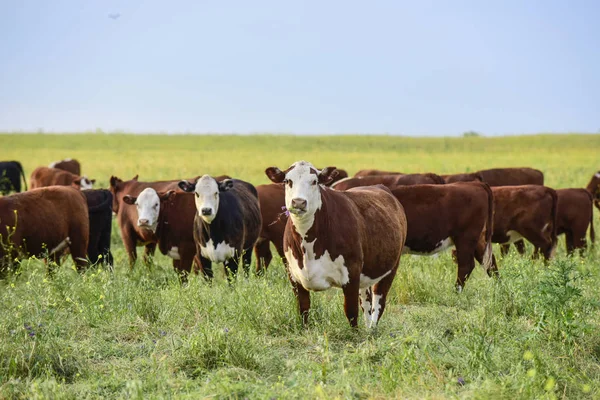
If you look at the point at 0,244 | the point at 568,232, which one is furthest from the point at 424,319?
the point at 568,232

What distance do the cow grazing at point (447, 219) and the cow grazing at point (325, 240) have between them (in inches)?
122

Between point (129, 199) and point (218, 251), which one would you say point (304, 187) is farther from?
point (129, 199)

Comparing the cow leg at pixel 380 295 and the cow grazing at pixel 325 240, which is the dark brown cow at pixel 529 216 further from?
the cow grazing at pixel 325 240

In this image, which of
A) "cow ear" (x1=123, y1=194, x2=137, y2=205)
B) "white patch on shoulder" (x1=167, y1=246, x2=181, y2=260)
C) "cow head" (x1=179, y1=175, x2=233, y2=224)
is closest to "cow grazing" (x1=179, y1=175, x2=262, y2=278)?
"cow head" (x1=179, y1=175, x2=233, y2=224)

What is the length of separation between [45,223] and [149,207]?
1.62 m

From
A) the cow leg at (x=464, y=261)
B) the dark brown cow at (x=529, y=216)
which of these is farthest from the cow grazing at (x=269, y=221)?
the dark brown cow at (x=529, y=216)

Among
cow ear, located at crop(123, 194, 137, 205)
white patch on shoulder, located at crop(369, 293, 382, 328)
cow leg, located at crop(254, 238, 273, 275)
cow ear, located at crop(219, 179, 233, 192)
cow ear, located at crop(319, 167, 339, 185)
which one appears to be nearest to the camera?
cow ear, located at crop(319, 167, 339, 185)

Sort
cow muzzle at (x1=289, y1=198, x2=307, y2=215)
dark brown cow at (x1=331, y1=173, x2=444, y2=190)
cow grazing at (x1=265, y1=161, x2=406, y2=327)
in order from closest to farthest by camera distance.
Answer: cow muzzle at (x1=289, y1=198, x2=307, y2=215)
cow grazing at (x1=265, y1=161, x2=406, y2=327)
dark brown cow at (x1=331, y1=173, x2=444, y2=190)

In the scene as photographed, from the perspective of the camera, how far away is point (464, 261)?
10.7 meters

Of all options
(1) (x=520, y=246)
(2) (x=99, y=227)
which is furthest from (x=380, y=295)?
(1) (x=520, y=246)

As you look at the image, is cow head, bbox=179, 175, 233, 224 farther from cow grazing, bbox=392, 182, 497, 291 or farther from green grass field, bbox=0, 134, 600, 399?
cow grazing, bbox=392, 182, 497, 291

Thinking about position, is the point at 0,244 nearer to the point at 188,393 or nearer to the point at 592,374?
the point at 188,393

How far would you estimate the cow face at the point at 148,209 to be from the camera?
11891mm

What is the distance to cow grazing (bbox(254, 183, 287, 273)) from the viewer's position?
44.3ft
